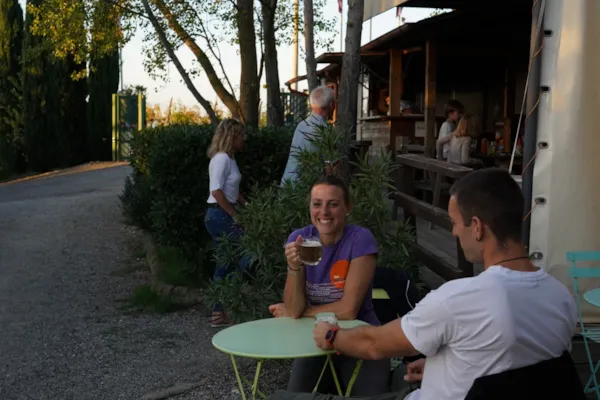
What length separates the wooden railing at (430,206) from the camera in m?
4.66

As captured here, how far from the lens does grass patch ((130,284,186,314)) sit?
6727 millimetres

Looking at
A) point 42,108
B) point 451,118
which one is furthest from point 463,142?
point 42,108

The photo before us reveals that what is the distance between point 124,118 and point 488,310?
21.7 meters

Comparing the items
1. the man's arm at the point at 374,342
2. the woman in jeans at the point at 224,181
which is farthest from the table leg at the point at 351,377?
the woman in jeans at the point at 224,181

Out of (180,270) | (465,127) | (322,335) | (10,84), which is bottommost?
(180,270)

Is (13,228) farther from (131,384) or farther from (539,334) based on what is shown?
(539,334)

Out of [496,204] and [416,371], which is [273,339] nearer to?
[416,371]

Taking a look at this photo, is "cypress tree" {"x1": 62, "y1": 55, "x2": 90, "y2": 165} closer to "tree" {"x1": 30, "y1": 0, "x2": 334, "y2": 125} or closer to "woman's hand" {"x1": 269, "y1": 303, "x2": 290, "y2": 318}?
"tree" {"x1": 30, "y1": 0, "x2": 334, "y2": 125}

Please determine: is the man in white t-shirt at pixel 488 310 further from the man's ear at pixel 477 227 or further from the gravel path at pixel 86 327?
the gravel path at pixel 86 327

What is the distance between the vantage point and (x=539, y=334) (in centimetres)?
189

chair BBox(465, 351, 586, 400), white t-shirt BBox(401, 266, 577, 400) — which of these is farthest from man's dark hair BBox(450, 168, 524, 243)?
chair BBox(465, 351, 586, 400)

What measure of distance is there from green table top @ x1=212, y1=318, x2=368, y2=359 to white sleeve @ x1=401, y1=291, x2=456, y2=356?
0.57 m

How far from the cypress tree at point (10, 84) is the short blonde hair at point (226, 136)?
57.7 ft

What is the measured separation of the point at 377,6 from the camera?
7.20 meters
